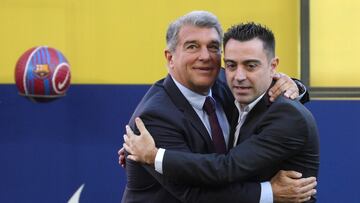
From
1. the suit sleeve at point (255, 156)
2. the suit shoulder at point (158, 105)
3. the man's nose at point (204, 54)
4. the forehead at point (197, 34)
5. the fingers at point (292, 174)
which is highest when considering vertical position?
the forehead at point (197, 34)

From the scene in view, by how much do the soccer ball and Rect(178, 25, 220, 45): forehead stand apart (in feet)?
3.66

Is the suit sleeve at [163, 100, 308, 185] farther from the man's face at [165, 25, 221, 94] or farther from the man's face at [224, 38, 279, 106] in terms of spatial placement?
the man's face at [165, 25, 221, 94]

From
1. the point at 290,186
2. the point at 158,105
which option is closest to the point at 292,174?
the point at 290,186

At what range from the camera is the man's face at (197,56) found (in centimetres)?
246

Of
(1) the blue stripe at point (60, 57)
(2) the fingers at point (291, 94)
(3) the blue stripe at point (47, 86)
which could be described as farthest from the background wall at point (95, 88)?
(2) the fingers at point (291, 94)

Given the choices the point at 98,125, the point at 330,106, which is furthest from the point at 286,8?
Answer: the point at 98,125

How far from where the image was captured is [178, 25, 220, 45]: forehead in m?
2.45

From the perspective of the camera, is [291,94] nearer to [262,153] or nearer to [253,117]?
[253,117]

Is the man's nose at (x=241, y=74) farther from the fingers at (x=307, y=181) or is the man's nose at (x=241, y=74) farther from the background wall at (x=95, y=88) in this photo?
the background wall at (x=95, y=88)

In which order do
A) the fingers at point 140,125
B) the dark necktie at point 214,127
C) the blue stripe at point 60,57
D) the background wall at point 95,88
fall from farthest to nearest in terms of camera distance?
the background wall at point 95,88 → the blue stripe at point 60,57 → the dark necktie at point 214,127 → the fingers at point 140,125

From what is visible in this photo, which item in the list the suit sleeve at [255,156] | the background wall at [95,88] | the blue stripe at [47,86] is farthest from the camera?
the background wall at [95,88]

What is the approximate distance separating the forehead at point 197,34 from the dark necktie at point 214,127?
0.71ft

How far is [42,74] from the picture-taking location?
3.38m

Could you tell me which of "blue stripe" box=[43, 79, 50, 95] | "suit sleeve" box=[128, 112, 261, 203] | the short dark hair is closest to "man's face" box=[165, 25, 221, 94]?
the short dark hair
